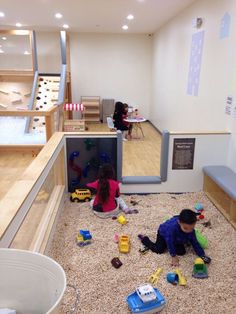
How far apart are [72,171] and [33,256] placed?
8.25ft

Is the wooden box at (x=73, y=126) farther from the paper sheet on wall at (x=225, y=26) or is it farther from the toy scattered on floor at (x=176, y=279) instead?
the toy scattered on floor at (x=176, y=279)

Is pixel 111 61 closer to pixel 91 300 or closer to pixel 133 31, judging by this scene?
pixel 133 31

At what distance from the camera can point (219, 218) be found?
3.01 metres

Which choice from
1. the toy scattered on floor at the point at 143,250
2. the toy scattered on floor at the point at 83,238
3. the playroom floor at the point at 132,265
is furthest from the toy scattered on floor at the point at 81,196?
the toy scattered on floor at the point at 143,250

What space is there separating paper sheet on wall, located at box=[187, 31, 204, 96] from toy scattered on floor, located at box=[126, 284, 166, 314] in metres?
3.36

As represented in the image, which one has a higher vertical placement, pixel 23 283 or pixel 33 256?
pixel 33 256

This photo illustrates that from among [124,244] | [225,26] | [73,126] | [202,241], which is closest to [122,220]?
[124,244]

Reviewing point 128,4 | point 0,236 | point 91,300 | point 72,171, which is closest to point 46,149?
point 72,171

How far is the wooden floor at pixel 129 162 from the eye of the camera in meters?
4.11

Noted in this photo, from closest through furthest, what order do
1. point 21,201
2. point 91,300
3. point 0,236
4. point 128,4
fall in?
1. point 0,236
2. point 21,201
3. point 91,300
4. point 128,4

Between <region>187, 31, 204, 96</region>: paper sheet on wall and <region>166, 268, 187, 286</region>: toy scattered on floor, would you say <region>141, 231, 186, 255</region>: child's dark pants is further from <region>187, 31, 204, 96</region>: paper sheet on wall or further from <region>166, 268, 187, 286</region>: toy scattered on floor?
<region>187, 31, 204, 96</region>: paper sheet on wall

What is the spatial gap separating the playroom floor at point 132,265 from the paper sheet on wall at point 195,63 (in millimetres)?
2109

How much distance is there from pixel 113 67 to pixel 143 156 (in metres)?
4.63

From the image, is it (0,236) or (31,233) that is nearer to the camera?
(0,236)
